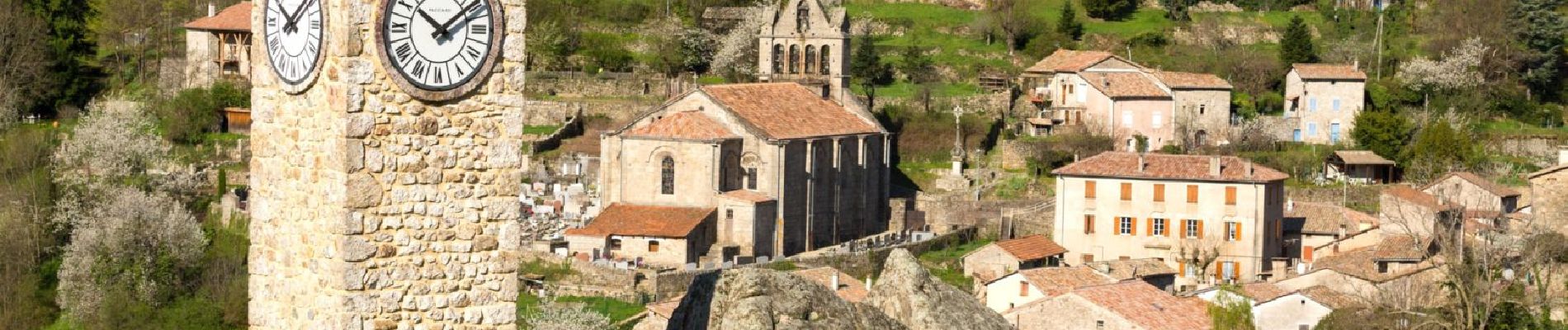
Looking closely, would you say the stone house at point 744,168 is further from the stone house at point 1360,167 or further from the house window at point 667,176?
the stone house at point 1360,167

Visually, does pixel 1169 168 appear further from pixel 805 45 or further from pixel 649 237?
pixel 649 237

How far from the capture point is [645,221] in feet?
163

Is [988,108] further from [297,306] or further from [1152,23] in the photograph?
[297,306]

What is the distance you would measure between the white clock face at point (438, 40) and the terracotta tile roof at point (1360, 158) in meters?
50.9

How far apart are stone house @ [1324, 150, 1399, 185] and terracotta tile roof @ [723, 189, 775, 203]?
53.8ft

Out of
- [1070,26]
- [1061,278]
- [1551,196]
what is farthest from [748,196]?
[1070,26]

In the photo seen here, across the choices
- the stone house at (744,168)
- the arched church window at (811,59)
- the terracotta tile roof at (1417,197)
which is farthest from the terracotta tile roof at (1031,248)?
the arched church window at (811,59)

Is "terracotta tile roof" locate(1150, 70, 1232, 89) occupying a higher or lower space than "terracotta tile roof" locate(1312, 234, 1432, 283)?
higher

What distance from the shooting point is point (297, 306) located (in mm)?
11984

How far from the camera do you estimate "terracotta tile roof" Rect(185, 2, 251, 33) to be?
64375mm

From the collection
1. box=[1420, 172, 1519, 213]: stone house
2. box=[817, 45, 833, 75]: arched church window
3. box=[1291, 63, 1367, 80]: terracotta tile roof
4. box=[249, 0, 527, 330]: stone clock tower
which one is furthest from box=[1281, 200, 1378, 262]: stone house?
box=[249, 0, 527, 330]: stone clock tower

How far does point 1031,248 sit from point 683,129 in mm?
7670

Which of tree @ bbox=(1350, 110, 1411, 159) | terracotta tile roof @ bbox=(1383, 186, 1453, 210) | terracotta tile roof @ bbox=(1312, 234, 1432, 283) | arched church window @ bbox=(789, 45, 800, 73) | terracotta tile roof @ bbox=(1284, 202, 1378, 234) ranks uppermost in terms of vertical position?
arched church window @ bbox=(789, 45, 800, 73)

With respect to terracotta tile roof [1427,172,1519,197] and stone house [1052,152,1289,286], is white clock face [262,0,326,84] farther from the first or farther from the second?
terracotta tile roof [1427,172,1519,197]
